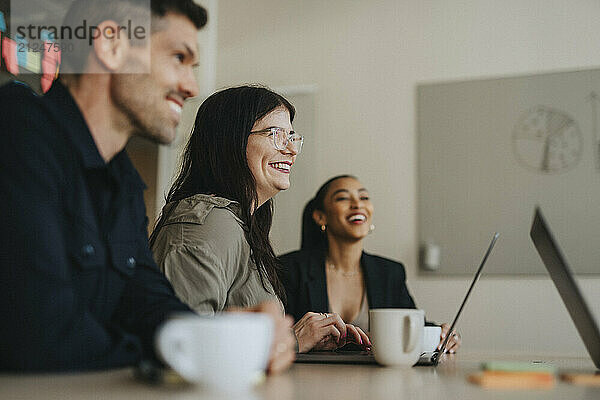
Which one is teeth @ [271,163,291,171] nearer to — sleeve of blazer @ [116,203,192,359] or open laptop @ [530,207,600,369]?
sleeve of blazer @ [116,203,192,359]

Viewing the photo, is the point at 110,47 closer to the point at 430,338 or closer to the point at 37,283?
the point at 37,283

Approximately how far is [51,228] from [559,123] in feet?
11.2

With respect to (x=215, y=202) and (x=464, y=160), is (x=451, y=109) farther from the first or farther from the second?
(x=215, y=202)

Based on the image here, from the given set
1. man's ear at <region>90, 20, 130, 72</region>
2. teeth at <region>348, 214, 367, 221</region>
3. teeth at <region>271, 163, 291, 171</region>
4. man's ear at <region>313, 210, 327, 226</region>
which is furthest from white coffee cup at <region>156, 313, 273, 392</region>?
man's ear at <region>313, 210, 327, 226</region>

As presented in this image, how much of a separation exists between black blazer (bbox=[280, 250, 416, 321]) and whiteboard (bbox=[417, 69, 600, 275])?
862 mm

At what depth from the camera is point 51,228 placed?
881mm

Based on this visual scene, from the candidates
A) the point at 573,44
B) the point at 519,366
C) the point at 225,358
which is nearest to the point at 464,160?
the point at 573,44

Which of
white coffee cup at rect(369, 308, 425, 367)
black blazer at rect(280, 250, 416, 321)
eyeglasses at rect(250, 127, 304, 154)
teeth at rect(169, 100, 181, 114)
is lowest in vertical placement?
black blazer at rect(280, 250, 416, 321)

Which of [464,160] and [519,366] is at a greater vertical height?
[464,160]

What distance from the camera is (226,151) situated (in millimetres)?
1816

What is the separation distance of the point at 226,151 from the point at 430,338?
804 mm

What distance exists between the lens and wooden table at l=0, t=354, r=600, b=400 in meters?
0.70

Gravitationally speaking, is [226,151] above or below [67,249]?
above

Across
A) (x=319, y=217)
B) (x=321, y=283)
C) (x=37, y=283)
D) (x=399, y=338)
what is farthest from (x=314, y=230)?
(x=37, y=283)
